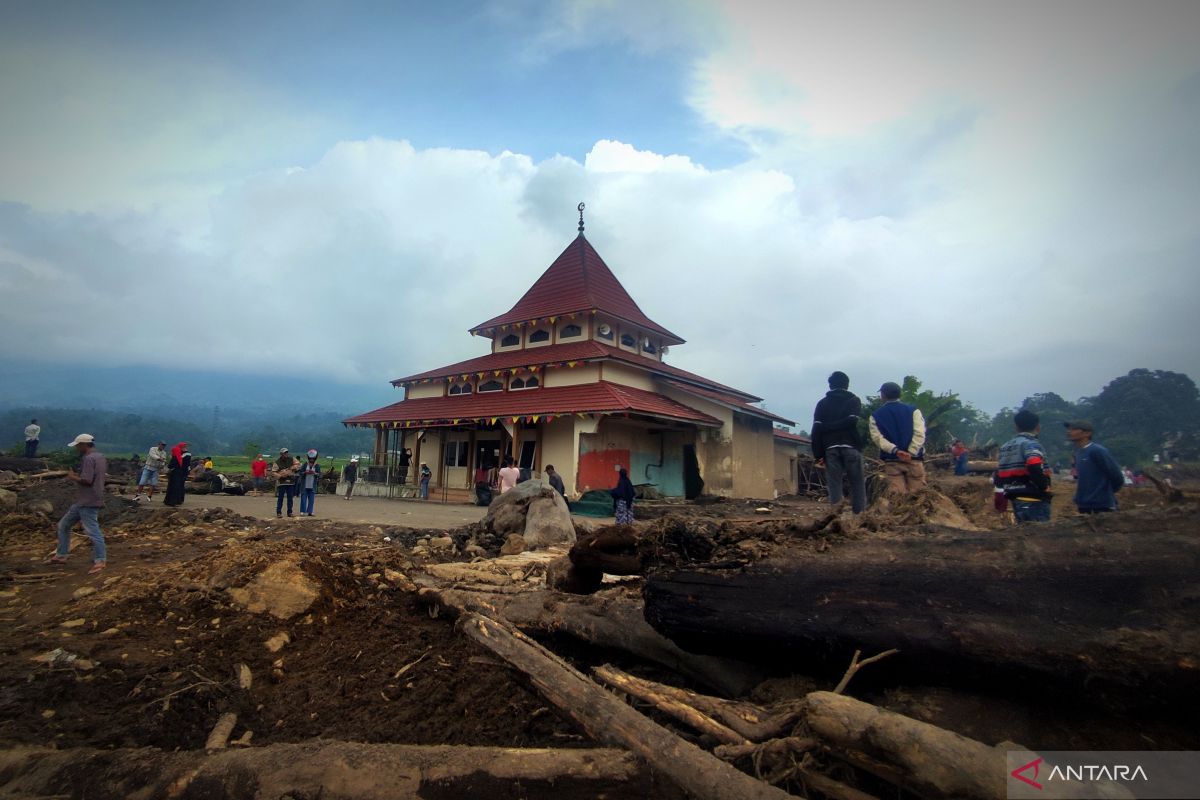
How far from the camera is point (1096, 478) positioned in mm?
4676

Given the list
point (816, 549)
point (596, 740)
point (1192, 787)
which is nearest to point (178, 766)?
point (596, 740)

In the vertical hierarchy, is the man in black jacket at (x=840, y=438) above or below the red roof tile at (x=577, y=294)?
below

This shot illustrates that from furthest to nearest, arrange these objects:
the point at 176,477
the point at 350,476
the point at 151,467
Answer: the point at 350,476 → the point at 151,467 → the point at 176,477

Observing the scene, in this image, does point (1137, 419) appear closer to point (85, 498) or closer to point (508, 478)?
point (508, 478)

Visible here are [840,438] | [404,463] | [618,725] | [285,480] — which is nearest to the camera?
[618,725]

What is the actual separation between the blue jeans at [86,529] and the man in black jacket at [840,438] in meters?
8.51

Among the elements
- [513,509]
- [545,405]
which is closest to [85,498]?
[513,509]

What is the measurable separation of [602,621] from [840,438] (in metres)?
3.84

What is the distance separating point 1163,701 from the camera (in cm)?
183

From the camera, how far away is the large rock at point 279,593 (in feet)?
14.7

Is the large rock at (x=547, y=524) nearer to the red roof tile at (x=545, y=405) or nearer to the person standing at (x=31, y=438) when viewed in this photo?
the red roof tile at (x=545, y=405)

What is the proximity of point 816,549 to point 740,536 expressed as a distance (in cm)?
47

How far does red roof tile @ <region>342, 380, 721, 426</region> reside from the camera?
59.3 ft

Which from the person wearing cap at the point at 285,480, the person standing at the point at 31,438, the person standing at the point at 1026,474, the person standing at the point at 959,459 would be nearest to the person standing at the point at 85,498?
the person wearing cap at the point at 285,480
